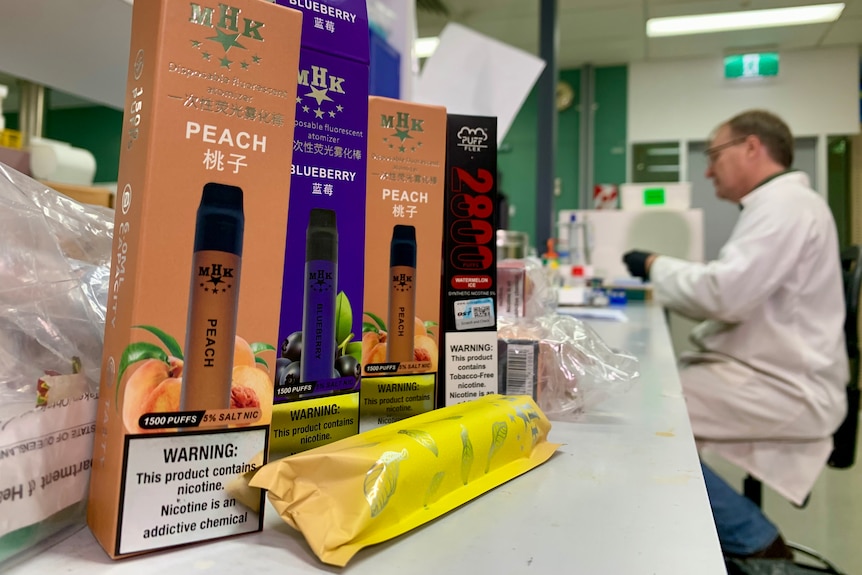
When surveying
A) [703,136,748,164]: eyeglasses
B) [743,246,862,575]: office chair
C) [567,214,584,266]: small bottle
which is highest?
[703,136,748,164]: eyeglasses

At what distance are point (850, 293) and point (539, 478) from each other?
4.95ft

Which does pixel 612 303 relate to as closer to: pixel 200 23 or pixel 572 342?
pixel 572 342

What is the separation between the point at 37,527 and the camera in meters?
0.32

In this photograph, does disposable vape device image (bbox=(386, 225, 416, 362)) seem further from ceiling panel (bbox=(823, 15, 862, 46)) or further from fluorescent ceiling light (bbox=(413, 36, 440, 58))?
ceiling panel (bbox=(823, 15, 862, 46))

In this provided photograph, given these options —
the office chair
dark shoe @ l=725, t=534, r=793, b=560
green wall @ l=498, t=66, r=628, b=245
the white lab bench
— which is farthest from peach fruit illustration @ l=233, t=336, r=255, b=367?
green wall @ l=498, t=66, r=628, b=245

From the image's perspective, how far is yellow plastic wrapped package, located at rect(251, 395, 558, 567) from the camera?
33cm

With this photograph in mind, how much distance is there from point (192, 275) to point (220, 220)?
35mm

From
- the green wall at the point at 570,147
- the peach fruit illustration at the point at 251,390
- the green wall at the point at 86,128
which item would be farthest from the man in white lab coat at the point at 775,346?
the green wall at the point at 86,128

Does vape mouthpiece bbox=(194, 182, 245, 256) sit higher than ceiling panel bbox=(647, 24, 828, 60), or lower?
lower

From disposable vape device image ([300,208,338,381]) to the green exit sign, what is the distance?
16.8 ft

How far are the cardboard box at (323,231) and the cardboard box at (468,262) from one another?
0.42 ft

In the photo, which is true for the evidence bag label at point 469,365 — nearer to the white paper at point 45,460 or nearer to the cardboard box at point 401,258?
the cardboard box at point 401,258

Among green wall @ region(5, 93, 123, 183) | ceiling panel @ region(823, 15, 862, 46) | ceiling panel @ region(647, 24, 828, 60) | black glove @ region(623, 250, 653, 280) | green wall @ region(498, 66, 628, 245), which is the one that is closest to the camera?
black glove @ region(623, 250, 653, 280)

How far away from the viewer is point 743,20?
4.09 metres
